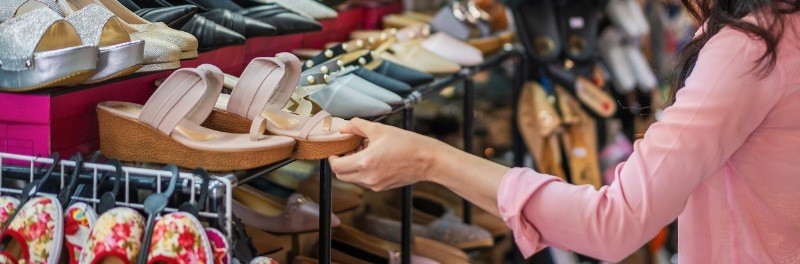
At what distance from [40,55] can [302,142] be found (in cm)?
39

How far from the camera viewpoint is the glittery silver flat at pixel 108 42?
1495 mm

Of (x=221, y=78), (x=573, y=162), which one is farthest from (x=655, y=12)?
(x=221, y=78)

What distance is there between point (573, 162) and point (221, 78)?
196 centimetres

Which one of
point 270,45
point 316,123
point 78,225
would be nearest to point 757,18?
point 316,123

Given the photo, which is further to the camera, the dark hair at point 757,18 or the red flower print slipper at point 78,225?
the red flower print slipper at point 78,225

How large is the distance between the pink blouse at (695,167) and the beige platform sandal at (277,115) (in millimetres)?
330

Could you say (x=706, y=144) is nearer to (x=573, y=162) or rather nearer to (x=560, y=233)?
(x=560, y=233)

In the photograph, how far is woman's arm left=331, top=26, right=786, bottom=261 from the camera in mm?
1177

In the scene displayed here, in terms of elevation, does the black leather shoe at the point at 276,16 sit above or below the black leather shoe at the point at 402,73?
above

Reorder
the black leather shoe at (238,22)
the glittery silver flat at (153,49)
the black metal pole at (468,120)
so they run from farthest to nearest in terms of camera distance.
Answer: the black metal pole at (468,120) < the black leather shoe at (238,22) < the glittery silver flat at (153,49)

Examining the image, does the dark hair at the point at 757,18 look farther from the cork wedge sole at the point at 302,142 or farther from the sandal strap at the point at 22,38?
the sandal strap at the point at 22,38

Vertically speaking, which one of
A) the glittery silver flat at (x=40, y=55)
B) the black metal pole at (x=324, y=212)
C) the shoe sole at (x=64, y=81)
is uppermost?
the glittery silver flat at (x=40, y=55)

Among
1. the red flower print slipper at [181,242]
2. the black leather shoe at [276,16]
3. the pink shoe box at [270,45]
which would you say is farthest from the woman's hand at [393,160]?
the black leather shoe at [276,16]

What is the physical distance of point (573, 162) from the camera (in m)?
3.24
